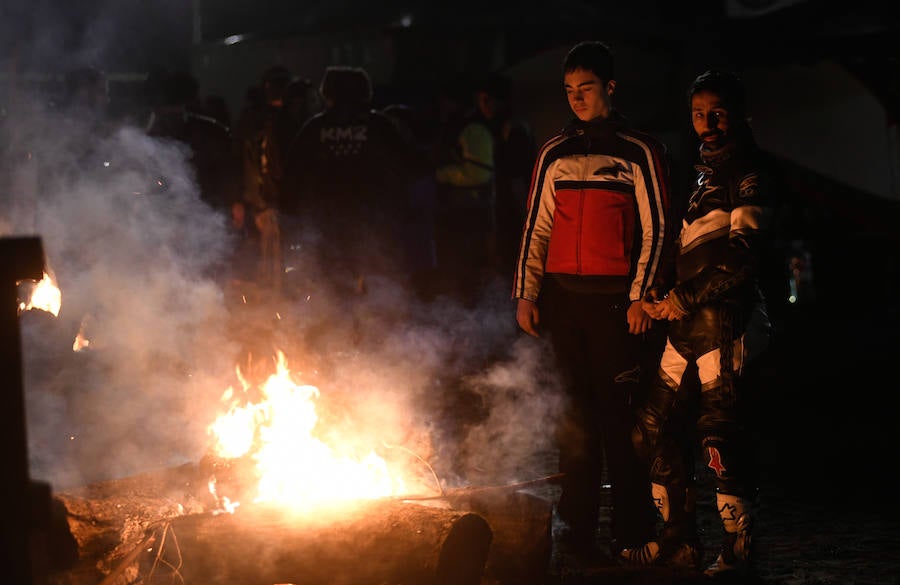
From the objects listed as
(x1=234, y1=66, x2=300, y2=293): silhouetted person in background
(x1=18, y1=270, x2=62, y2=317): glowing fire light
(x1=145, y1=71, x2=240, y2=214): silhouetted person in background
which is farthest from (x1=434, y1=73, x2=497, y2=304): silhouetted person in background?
(x1=18, y1=270, x2=62, y2=317): glowing fire light

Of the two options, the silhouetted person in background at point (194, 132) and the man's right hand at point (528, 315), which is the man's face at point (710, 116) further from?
the silhouetted person in background at point (194, 132)

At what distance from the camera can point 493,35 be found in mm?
19172

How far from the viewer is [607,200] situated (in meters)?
4.91

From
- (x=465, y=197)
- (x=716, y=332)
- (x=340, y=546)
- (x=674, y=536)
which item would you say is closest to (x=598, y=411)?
(x=674, y=536)

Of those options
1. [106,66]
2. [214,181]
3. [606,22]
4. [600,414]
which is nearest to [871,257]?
[606,22]

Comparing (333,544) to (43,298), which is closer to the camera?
(333,544)

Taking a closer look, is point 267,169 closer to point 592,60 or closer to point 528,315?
point 528,315

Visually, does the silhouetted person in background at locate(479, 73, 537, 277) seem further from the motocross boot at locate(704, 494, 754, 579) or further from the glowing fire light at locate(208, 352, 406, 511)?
the motocross boot at locate(704, 494, 754, 579)

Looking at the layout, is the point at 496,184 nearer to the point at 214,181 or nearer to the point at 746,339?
the point at 214,181

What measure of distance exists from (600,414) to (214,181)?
18.2 ft

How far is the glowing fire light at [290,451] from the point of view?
→ 17.7 ft

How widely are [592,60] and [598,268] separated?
1.02m

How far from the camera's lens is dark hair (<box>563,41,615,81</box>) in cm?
491

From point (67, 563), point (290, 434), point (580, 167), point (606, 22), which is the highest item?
point (606, 22)
